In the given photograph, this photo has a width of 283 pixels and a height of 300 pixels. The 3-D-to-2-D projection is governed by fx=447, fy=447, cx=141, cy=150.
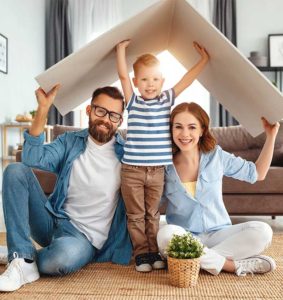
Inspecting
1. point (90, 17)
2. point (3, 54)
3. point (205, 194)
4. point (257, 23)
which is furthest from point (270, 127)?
point (90, 17)

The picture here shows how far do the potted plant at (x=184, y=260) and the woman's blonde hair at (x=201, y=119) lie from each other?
47cm

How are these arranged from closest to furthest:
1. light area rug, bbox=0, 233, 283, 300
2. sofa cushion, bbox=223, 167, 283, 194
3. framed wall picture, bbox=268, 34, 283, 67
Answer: light area rug, bbox=0, 233, 283, 300, sofa cushion, bbox=223, 167, 283, 194, framed wall picture, bbox=268, 34, 283, 67

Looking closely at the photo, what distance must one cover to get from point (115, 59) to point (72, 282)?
0.94 m

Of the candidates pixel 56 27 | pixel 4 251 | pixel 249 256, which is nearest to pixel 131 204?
pixel 249 256

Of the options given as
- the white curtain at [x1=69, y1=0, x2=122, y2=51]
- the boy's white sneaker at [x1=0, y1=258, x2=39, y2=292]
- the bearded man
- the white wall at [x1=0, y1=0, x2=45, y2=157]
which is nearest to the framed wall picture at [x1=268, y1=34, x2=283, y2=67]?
the white curtain at [x1=69, y1=0, x2=122, y2=51]

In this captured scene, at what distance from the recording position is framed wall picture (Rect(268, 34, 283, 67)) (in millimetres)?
6529

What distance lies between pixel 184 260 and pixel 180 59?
996 mm

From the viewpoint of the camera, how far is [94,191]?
186 cm

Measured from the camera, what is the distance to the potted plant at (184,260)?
159cm

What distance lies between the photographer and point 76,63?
173cm

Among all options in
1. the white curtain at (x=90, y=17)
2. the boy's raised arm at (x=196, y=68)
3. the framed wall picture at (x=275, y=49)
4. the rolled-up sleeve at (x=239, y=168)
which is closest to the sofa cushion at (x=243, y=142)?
the rolled-up sleeve at (x=239, y=168)

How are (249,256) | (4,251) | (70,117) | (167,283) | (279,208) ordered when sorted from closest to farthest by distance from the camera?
(167,283) → (249,256) → (4,251) → (279,208) → (70,117)

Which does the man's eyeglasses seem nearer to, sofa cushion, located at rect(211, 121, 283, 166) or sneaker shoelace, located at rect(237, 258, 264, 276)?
sneaker shoelace, located at rect(237, 258, 264, 276)

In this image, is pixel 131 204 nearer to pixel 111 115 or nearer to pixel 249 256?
pixel 111 115
